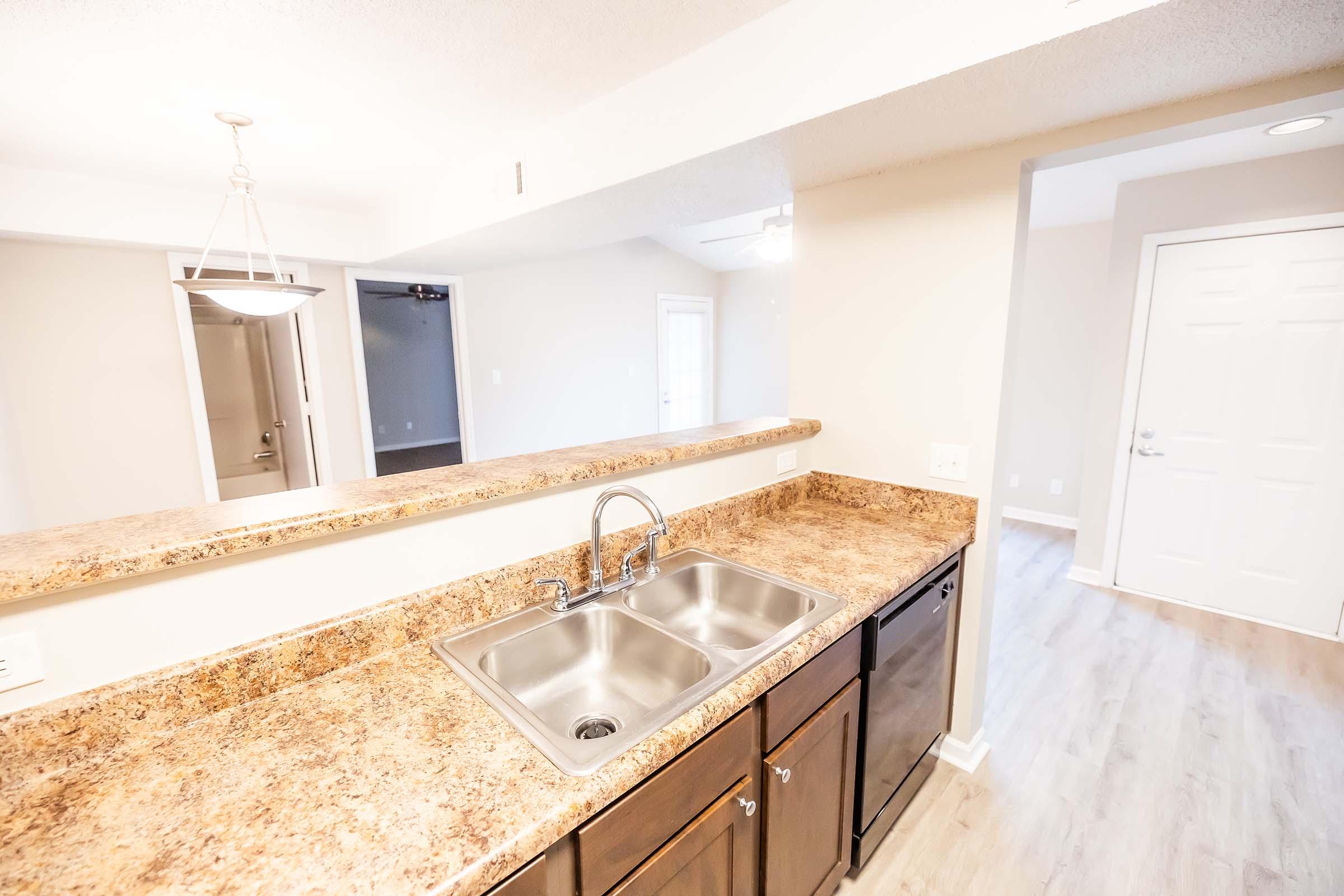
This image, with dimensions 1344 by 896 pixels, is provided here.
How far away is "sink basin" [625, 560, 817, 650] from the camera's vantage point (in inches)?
55.3

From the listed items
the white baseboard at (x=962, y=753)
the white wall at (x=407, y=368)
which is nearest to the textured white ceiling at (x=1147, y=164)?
the white baseboard at (x=962, y=753)

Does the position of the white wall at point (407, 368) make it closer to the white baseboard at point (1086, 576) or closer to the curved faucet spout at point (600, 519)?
the curved faucet spout at point (600, 519)

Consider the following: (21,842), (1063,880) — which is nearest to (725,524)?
(1063,880)

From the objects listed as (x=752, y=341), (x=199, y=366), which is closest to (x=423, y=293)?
(x=199, y=366)

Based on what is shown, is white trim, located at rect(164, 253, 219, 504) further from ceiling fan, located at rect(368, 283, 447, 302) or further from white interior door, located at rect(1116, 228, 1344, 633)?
white interior door, located at rect(1116, 228, 1344, 633)

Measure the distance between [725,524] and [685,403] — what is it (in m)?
5.06

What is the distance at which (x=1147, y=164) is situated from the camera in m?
2.80

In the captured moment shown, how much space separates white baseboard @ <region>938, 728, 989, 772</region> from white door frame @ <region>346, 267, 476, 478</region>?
331cm

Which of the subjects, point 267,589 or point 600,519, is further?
point 600,519

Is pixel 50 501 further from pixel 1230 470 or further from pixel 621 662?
pixel 1230 470

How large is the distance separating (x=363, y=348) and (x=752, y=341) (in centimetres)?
423

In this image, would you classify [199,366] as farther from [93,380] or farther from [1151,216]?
[1151,216]

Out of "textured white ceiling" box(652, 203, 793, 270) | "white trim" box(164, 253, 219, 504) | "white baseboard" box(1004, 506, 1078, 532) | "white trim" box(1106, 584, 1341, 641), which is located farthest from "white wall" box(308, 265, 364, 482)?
"white baseboard" box(1004, 506, 1078, 532)

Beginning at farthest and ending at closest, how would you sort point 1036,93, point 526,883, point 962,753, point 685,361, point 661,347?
point 685,361
point 661,347
point 962,753
point 1036,93
point 526,883
